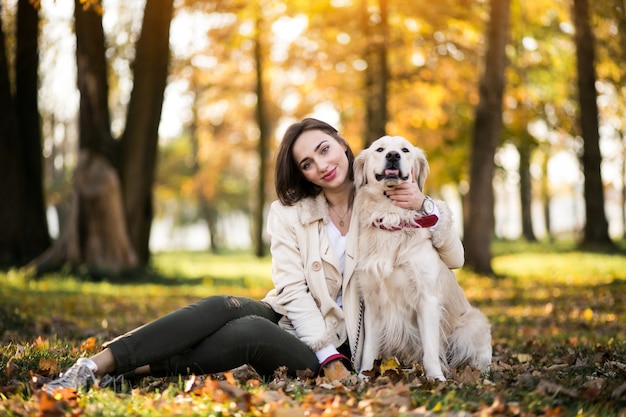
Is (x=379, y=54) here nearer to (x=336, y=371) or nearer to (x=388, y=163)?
(x=388, y=163)

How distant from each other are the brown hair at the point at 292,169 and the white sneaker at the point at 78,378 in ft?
5.24

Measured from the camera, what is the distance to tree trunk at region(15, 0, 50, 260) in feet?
→ 40.0

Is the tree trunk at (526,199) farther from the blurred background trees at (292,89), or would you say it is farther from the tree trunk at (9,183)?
the tree trunk at (9,183)

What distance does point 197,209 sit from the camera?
51062 mm

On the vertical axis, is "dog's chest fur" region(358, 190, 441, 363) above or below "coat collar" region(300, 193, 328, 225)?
below

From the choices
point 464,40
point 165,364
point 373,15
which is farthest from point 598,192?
point 165,364

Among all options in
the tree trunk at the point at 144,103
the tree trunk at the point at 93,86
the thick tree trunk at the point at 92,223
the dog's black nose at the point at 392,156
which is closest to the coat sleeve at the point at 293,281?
the dog's black nose at the point at 392,156

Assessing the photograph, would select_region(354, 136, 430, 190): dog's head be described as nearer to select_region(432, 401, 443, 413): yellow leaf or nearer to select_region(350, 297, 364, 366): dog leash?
select_region(350, 297, 364, 366): dog leash

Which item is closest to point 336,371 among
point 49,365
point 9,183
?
point 49,365

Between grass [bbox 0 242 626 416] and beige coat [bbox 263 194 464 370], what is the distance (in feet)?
1.21

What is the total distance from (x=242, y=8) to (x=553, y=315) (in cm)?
1007

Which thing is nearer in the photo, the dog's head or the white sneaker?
the white sneaker

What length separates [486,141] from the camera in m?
12.5

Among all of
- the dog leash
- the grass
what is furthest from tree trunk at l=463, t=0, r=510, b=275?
the dog leash
